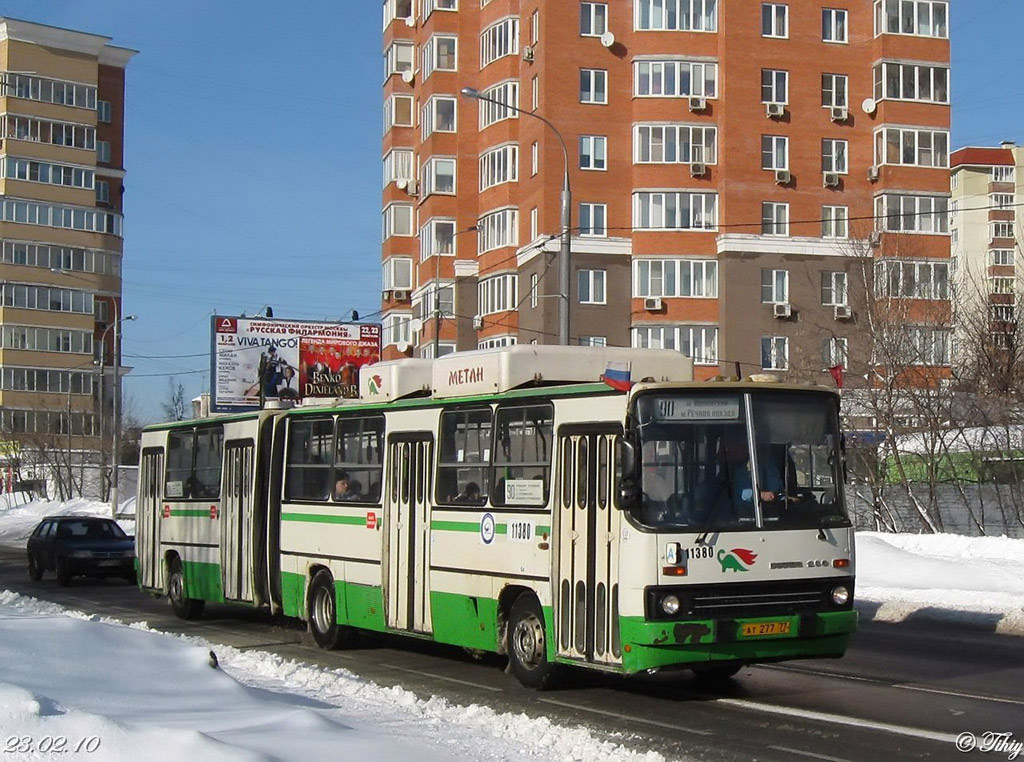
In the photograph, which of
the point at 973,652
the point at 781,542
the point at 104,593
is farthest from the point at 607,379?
the point at 104,593

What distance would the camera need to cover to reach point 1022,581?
840 inches

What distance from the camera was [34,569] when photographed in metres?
30.8

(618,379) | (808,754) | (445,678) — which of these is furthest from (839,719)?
(445,678)

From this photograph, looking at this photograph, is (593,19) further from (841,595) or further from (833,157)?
(841,595)

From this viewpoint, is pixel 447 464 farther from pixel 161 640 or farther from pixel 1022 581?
pixel 1022 581

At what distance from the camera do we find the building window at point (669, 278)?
54.2m

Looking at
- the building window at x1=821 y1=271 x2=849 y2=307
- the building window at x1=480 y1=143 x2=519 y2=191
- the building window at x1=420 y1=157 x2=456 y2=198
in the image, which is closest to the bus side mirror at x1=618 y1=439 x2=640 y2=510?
the building window at x1=821 y1=271 x2=849 y2=307

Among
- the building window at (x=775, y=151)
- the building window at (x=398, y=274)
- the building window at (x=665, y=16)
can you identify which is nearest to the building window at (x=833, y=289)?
the building window at (x=775, y=151)

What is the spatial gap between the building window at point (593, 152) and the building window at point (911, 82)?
10.9m

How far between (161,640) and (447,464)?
3.52m

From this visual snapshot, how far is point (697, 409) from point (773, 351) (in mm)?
42632

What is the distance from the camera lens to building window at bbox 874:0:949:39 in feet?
182

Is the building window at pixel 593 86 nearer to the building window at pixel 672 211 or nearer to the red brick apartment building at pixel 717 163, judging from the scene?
the red brick apartment building at pixel 717 163

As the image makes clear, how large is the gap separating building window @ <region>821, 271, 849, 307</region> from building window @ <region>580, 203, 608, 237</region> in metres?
8.70
